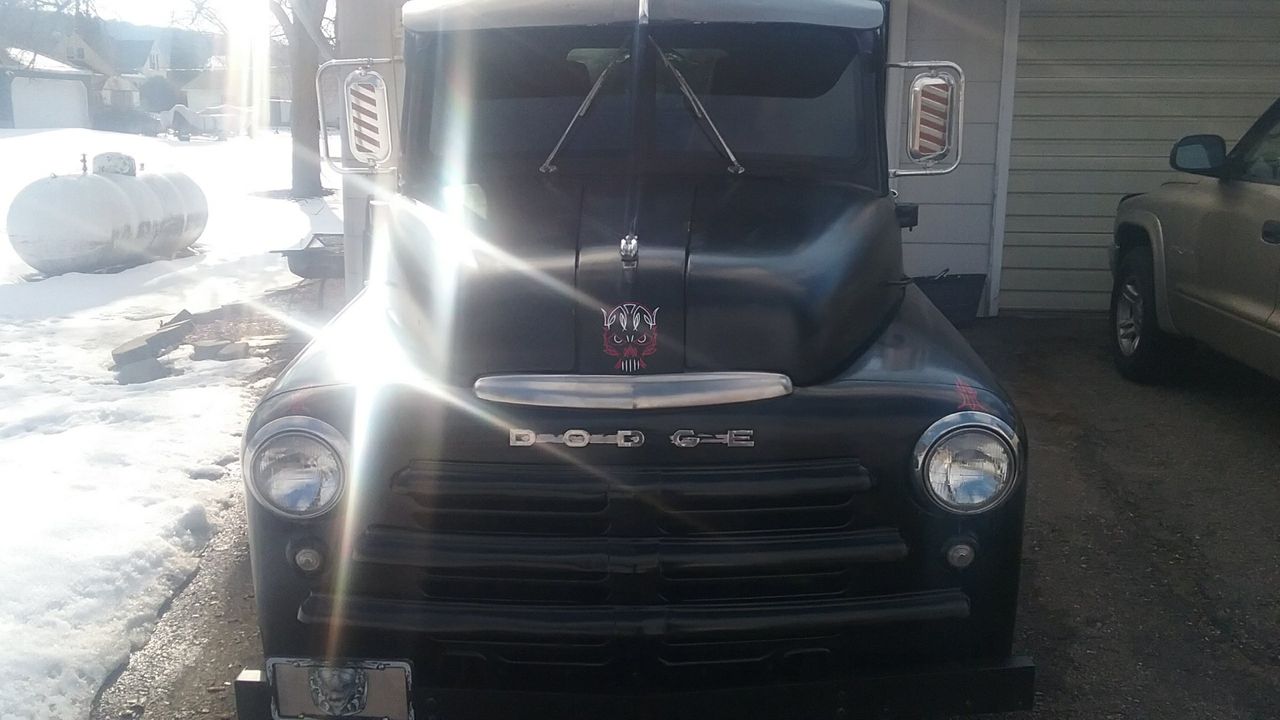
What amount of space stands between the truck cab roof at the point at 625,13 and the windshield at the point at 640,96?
0.05 m

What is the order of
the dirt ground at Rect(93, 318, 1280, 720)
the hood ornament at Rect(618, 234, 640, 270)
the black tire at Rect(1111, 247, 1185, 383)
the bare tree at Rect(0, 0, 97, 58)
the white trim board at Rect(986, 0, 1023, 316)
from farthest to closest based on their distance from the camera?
the bare tree at Rect(0, 0, 97, 58)
the white trim board at Rect(986, 0, 1023, 316)
the black tire at Rect(1111, 247, 1185, 383)
the dirt ground at Rect(93, 318, 1280, 720)
the hood ornament at Rect(618, 234, 640, 270)

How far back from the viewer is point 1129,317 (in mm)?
7430

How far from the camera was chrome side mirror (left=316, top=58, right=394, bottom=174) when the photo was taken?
14.0 feet

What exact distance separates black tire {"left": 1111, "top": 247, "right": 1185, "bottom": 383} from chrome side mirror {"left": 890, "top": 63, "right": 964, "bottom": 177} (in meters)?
3.22

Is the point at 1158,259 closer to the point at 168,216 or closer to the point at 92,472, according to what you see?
the point at 92,472

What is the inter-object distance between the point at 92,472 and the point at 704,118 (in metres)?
3.63

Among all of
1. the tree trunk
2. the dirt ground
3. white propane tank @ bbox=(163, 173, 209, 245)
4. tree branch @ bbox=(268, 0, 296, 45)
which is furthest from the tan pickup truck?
the tree trunk

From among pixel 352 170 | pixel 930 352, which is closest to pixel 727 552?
pixel 930 352

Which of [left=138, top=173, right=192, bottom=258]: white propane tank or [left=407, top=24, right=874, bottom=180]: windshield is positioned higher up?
[left=407, top=24, right=874, bottom=180]: windshield

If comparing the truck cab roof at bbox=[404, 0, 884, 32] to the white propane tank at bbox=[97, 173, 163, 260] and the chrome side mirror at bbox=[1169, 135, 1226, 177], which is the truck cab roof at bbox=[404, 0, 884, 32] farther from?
the white propane tank at bbox=[97, 173, 163, 260]

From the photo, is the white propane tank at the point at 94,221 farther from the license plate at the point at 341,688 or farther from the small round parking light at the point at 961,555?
the small round parking light at the point at 961,555

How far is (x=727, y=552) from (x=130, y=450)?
4.27 meters

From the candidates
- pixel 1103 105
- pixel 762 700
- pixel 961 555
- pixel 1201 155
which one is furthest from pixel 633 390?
pixel 1103 105

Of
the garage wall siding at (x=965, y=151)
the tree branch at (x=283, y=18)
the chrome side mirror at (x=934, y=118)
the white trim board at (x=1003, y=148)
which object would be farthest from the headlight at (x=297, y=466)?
the tree branch at (x=283, y=18)
